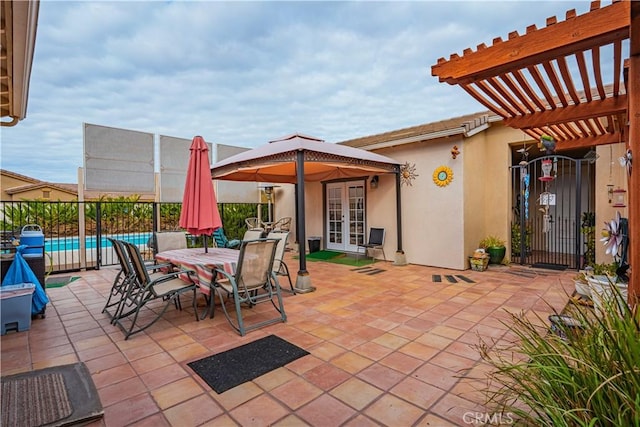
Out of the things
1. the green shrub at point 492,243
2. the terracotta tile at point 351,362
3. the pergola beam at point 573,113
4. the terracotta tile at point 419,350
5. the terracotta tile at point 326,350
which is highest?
the pergola beam at point 573,113

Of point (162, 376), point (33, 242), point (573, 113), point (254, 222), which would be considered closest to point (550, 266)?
point (573, 113)

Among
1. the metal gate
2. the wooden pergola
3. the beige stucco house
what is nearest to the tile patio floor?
the wooden pergola

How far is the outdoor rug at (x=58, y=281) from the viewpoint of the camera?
5535 millimetres

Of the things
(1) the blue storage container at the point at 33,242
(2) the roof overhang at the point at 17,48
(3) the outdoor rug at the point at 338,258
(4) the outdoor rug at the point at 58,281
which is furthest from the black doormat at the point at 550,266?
(4) the outdoor rug at the point at 58,281

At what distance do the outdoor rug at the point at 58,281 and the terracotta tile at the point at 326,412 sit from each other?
581 cm

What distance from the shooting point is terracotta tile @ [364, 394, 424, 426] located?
6.38ft

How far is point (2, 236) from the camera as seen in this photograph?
5.64 m

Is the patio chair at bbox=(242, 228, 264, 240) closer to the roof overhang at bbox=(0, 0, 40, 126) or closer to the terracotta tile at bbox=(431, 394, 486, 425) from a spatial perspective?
the roof overhang at bbox=(0, 0, 40, 126)

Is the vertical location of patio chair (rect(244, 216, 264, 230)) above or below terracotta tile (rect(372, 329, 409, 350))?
above

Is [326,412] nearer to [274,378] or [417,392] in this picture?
[274,378]

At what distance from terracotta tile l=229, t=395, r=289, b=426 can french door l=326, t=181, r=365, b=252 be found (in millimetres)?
6671

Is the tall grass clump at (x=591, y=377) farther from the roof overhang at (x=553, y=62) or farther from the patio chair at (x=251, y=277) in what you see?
the patio chair at (x=251, y=277)

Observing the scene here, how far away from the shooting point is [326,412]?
2.03m

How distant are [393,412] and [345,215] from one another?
7169 millimetres
